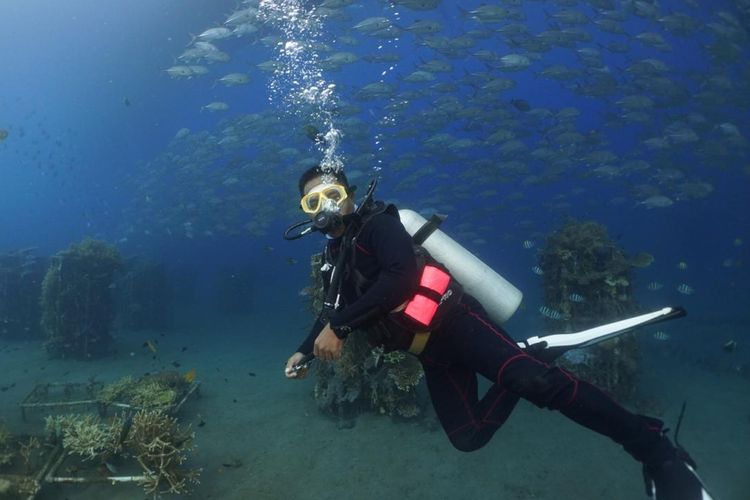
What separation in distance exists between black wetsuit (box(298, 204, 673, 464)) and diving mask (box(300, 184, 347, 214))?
335 millimetres

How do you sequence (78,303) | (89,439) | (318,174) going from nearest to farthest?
1. (318,174)
2. (89,439)
3. (78,303)

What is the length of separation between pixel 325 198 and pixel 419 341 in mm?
1358

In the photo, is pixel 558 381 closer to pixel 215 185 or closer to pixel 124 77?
pixel 215 185

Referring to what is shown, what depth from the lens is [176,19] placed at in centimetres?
3850

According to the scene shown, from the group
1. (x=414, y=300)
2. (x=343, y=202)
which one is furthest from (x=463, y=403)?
(x=343, y=202)

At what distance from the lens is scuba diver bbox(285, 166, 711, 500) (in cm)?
308

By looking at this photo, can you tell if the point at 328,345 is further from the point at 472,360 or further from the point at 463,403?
the point at 463,403

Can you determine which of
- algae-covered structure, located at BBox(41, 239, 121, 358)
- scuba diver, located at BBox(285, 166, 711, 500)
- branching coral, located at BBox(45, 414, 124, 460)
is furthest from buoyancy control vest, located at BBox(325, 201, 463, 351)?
algae-covered structure, located at BBox(41, 239, 121, 358)

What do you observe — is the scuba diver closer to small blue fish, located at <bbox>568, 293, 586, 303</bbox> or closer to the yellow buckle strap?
the yellow buckle strap

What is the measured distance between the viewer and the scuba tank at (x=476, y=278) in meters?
→ 3.90

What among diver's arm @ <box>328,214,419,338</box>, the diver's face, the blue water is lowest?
the blue water

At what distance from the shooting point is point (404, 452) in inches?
254

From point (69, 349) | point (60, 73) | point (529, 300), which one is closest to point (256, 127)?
point (69, 349)

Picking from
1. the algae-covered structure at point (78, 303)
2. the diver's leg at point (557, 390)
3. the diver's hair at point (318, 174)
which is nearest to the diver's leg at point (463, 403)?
the diver's leg at point (557, 390)
